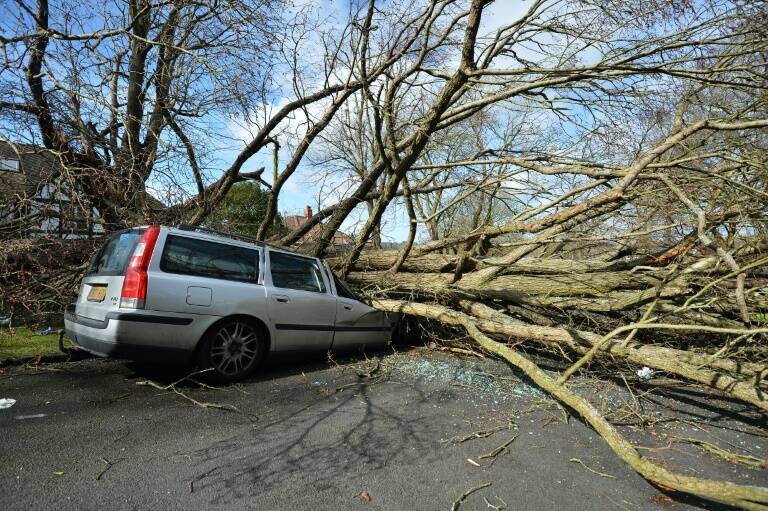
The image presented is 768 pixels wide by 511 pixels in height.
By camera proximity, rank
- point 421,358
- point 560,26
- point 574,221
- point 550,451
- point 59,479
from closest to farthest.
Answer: point 59,479
point 550,451
point 574,221
point 421,358
point 560,26

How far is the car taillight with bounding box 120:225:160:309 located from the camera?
170 inches

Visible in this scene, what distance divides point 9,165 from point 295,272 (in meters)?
4.81

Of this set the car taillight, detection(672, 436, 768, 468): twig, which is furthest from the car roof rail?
A: detection(672, 436, 768, 468): twig

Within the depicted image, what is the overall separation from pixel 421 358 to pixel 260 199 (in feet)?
31.6

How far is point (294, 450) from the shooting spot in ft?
11.1

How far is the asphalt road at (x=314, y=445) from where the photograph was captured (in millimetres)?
2785

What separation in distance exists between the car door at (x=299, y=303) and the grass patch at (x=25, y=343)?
2747 millimetres

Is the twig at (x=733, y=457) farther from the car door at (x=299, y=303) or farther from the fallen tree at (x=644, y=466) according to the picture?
the car door at (x=299, y=303)

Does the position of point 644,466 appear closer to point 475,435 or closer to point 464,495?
point 464,495

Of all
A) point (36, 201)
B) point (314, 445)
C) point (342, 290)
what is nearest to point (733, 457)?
point (314, 445)

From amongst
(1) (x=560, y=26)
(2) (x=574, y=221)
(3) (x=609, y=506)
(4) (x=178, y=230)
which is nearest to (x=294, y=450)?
(3) (x=609, y=506)

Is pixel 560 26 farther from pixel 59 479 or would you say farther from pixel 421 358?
pixel 59 479

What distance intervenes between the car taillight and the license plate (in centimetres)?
34

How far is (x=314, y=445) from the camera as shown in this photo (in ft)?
11.4
